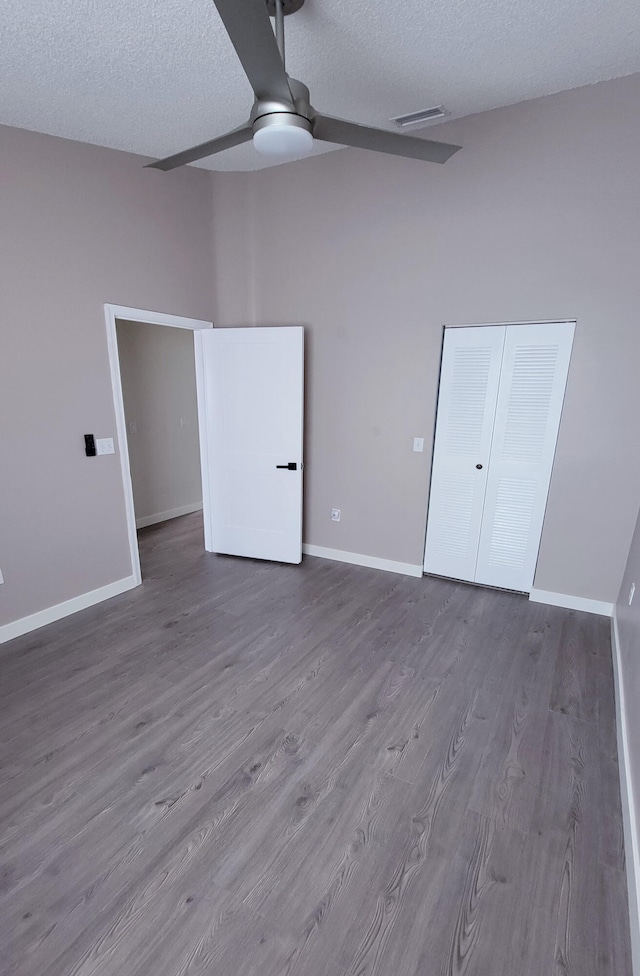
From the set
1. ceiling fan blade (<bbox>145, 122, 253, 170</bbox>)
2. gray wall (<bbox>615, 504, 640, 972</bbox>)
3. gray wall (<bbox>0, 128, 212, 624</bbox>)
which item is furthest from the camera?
gray wall (<bbox>0, 128, 212, 624</bbox>)

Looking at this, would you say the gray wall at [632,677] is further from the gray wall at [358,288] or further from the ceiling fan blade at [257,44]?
the ceiling fan blade at [257,44]

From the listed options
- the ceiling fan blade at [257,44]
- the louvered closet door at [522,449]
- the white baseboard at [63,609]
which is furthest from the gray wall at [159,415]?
the louvered closet door at [522,449]

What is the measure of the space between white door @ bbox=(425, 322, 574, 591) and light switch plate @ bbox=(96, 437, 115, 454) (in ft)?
7.89

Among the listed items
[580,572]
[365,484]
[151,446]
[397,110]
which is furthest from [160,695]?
[397,110]

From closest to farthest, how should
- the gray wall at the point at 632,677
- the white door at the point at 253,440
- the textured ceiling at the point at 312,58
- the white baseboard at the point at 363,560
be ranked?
the gray wall at the point at 632,677, the textured ceiling at the point at 312,58, the white door at the point at 253,440, the white baseboard at the point at 363,560

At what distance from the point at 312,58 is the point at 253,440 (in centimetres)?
239

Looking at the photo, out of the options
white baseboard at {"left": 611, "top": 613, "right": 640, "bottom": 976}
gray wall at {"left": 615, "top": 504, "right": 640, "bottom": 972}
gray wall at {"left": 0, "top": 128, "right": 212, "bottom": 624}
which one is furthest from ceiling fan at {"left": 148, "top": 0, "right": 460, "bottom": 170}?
white baseboard at {"left": 611, "top": 613, "right": 640, "bottom": 976}

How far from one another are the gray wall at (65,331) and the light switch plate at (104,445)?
0.04 m

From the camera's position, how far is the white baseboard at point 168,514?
4.76m

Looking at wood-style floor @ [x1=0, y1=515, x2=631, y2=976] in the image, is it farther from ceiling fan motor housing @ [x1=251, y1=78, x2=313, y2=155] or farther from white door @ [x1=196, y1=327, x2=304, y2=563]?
ceiling fan motor housing @ [x1=251, y1=78, x2=313, y2=155]

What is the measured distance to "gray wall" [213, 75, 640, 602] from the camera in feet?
8.55

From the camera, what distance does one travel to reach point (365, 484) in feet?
12.0

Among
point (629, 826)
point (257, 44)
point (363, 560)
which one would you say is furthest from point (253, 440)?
point (629, 826)

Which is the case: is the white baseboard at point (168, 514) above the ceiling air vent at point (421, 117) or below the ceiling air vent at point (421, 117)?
below
